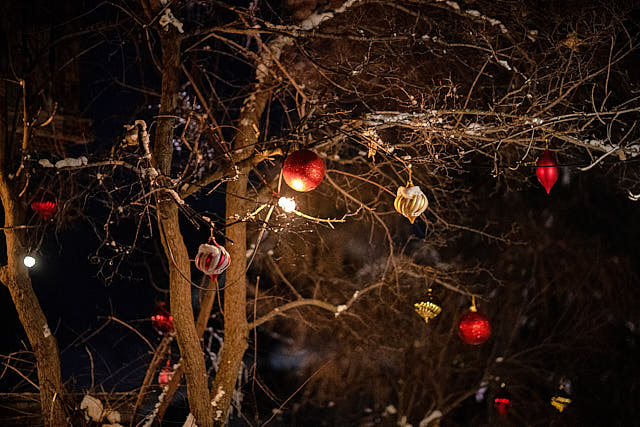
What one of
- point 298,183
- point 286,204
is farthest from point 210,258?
point 298,183

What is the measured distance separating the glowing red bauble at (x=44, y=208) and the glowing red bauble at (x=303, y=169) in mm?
2974

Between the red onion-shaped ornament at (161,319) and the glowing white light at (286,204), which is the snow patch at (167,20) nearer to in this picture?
the glowing white light at (286,204)

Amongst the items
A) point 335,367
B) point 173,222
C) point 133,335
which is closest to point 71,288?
point 133,335

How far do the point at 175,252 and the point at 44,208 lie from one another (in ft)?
5.57

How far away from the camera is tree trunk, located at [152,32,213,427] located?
488 cm

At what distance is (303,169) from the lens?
Result: 13.0ft

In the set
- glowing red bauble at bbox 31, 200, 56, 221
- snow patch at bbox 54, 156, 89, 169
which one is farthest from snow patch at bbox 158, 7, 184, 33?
glowing red bauble at bbox 31, 200, 56, 221

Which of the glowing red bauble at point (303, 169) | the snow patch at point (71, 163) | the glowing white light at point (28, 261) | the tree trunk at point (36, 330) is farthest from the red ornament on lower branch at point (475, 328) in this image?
the glowing white light at point (28, 261)

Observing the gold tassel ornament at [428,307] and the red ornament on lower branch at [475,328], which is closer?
the red ornament on lower branch at [475,328]

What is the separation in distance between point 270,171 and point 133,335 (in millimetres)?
5354

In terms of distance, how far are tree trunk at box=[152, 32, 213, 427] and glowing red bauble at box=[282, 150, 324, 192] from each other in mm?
1269

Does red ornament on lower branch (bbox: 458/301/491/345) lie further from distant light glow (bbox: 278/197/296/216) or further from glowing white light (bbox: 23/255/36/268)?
glowing white light (bbox: 23/255/36/268)

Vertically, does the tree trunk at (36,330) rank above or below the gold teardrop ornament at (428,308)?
above

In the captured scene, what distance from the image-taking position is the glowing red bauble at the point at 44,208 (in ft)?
18.8
